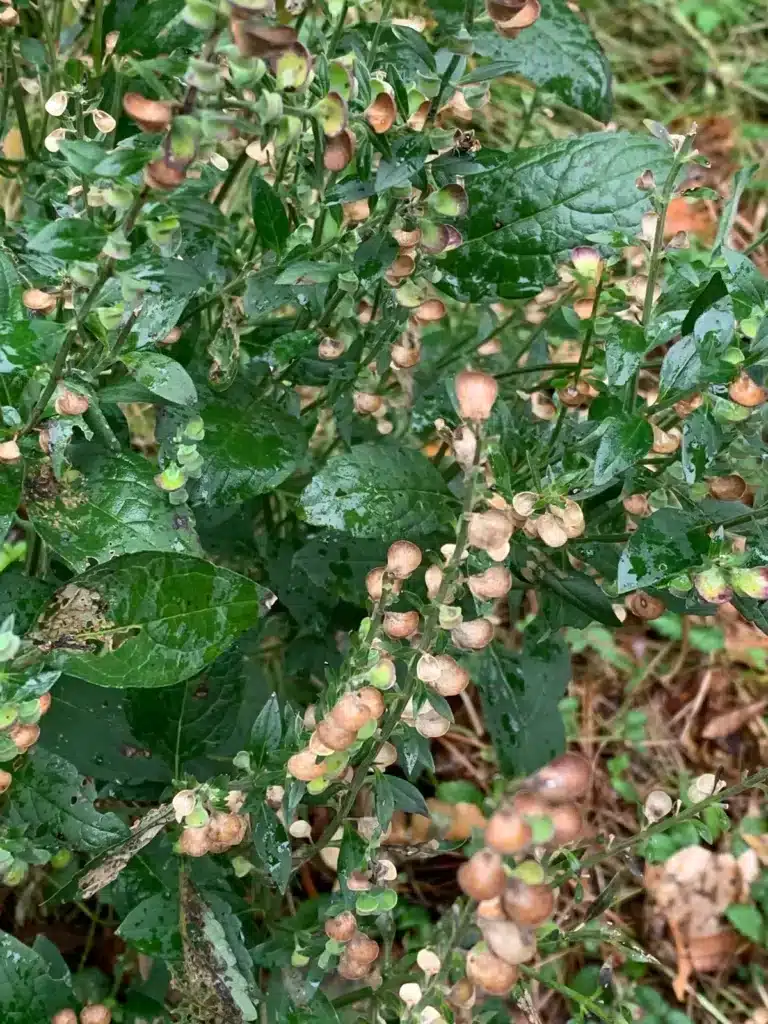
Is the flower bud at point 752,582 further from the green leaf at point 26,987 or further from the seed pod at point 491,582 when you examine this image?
the green leaf at point 26,987

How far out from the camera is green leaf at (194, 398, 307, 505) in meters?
1.01

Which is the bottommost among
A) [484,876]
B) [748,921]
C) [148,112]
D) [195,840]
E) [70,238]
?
[748,921]

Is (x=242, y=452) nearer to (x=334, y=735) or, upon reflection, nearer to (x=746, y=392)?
(x=334, y=735)

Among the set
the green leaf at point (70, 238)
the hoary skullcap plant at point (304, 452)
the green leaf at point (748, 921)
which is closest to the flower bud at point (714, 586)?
the hoary skullcap plant at point (304, 452)

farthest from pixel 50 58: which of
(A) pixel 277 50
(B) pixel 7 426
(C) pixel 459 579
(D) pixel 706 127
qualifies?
(D) pixel 706 127

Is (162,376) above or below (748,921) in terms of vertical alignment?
above

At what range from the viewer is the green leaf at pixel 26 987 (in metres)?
1.01

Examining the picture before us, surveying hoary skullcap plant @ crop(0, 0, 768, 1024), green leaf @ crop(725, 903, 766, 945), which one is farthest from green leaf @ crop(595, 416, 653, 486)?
green leaf @ crop(725, 903, 766, 945)

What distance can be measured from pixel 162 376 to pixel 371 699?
349 millimetres

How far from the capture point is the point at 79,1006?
1062 mm

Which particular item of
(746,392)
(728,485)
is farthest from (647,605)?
(746,392)

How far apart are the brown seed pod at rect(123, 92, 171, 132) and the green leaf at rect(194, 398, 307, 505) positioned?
41 centimetres

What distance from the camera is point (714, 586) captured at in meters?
0.87

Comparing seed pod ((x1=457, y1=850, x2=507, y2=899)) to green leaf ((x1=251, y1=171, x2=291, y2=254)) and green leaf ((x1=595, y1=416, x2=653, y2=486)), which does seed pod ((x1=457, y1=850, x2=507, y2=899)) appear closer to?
green leaf ((x1=595, y1=416, x2=653, y2=486))
